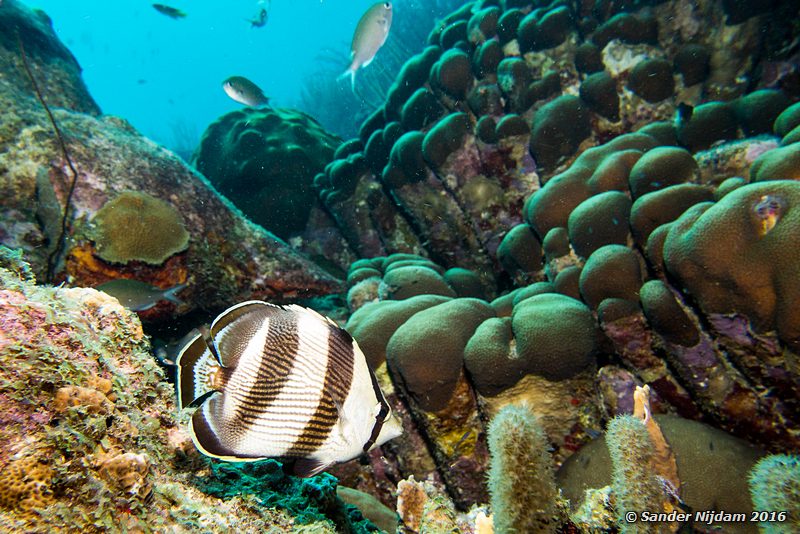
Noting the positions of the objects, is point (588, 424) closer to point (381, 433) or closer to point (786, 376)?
point (786, 376)

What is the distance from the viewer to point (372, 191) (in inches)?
289

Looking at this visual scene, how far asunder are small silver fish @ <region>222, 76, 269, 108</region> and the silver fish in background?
8.15ft

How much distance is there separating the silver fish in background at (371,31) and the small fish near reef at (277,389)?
4791mm

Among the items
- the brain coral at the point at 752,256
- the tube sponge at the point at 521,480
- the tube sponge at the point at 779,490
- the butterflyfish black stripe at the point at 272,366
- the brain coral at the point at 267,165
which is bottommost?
the brain coral at the point at 267,165

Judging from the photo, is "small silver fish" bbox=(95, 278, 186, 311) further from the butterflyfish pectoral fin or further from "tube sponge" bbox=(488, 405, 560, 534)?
"tube sponge" bbox=(488, 405, 560, 534)

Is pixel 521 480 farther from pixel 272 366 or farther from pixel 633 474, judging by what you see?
pixel 272 366

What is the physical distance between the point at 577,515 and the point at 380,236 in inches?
245

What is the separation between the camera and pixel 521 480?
1.46 metres

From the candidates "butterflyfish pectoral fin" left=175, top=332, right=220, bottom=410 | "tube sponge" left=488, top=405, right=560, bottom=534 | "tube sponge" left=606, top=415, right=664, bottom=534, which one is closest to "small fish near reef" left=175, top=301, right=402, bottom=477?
"butterflyfish pectoral fin" left=175, top=332, right=220, bottom=410

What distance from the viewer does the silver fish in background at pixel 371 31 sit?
4.80 m

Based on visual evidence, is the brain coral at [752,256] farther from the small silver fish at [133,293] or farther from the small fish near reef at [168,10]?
the small fish near reef at [168,10]

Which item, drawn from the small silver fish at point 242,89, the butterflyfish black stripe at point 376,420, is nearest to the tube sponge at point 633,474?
the butterflyfish black stripe at point 376,420

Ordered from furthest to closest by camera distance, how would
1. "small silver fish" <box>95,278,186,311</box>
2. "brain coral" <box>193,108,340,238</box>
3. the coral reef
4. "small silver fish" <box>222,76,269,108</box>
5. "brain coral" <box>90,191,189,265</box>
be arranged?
1. "brain coral" <box>193,108,340,238</box>
2. "small silver fish" <box>222,76,269,108</box>
3. "brain coral" <box>90,191,189,265</box>
4. "small silver fish" <box>95,278,186,311</box>
5. the coral reef

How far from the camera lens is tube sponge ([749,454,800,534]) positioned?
4.11 ft
